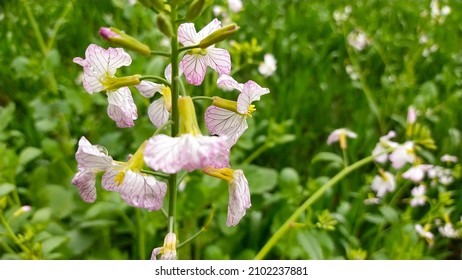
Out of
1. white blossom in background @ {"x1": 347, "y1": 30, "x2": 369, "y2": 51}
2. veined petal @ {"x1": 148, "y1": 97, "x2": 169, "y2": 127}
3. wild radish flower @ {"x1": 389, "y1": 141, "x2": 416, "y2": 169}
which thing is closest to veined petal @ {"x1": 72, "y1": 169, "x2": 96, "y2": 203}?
veined petal @ {"x1": 148, "y1": 97, "x2": 169, "y2": 127}

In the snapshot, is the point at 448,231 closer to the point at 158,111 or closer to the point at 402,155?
the point at 402,155

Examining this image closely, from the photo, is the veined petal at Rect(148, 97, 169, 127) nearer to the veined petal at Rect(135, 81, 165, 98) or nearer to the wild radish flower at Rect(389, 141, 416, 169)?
the veined petal at Rect(135, 81, 165, 98)

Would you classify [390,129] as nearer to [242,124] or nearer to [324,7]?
[324,7]

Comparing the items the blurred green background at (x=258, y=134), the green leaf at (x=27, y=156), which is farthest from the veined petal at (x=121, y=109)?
the green leaf at (x=27, y=156)

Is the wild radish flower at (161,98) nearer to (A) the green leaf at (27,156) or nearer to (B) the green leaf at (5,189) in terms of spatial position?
(B) the green leaf at (5,189)

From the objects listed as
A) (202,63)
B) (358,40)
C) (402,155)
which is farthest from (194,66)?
(358,40)
